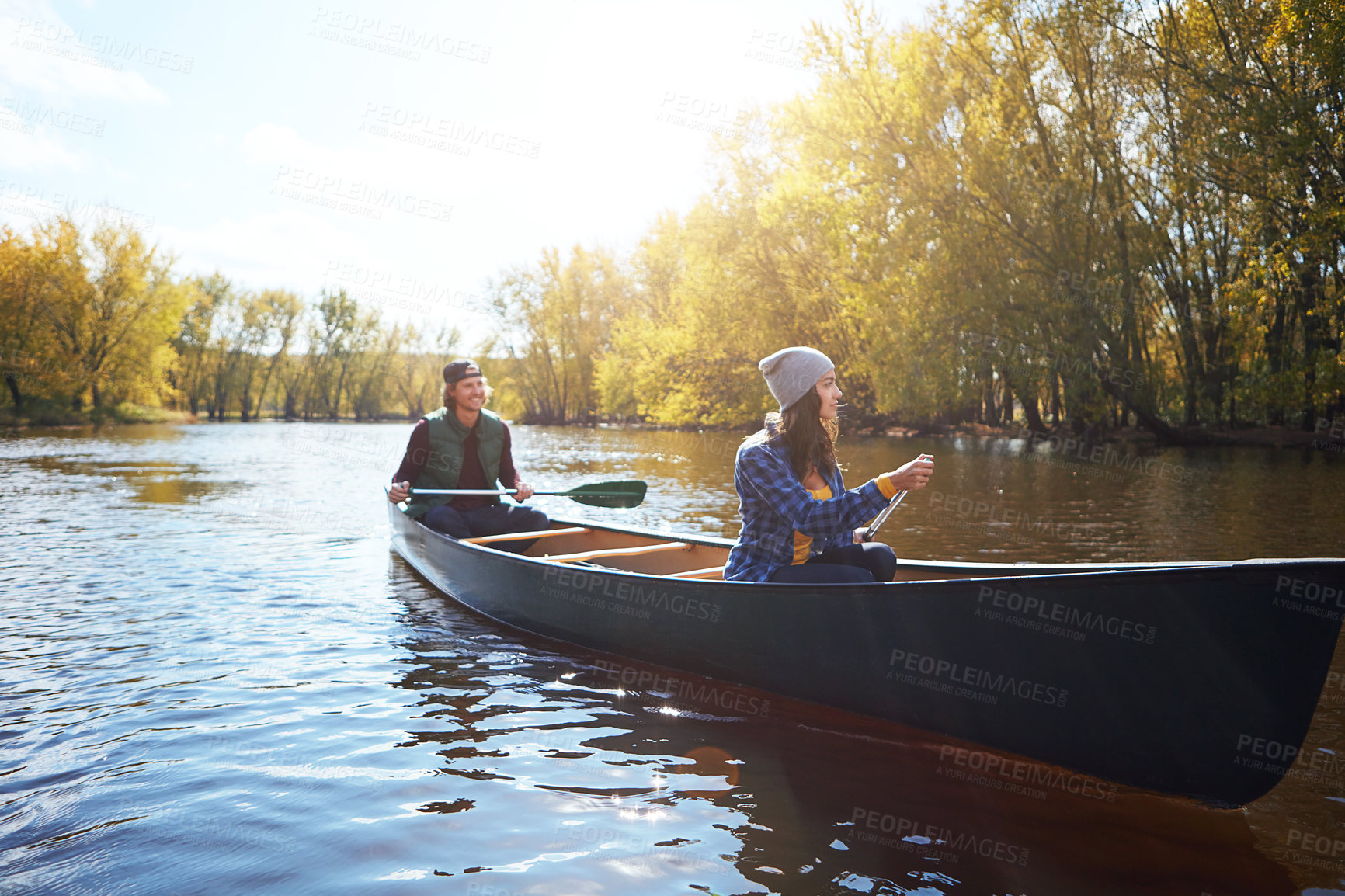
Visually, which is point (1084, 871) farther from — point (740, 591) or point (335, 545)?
point (335, 545)

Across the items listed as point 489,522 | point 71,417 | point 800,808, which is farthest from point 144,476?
point 71,417

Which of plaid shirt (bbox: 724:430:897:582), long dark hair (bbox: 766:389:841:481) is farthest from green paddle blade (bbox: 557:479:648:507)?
long dark hair (bbox: 766:389:841:481)

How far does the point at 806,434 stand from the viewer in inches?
140

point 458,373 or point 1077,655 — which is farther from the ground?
point 458,373

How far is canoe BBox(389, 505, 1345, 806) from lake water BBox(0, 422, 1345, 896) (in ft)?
0.49

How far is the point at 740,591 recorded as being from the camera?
12.3ft

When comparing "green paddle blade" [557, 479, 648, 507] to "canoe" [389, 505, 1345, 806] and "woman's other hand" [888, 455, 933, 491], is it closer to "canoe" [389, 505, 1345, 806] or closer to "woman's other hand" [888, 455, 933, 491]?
"canoe" [389, 505, 1345, 806]

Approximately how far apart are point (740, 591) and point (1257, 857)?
2.04 meters

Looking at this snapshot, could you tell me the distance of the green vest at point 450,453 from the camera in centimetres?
659

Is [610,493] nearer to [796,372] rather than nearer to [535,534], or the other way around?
[535,534]

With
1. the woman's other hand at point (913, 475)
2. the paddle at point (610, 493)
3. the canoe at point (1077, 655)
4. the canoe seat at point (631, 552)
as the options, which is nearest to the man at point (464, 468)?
the paddle at point (610, 493)

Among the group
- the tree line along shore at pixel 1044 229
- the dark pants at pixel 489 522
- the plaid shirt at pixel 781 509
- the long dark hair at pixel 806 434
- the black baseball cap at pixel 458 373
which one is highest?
the tree line along shore at pixel 1044 229

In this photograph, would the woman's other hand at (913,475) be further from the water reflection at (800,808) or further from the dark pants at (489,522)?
the dark pants at (489,522)

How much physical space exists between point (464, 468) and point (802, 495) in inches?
158
